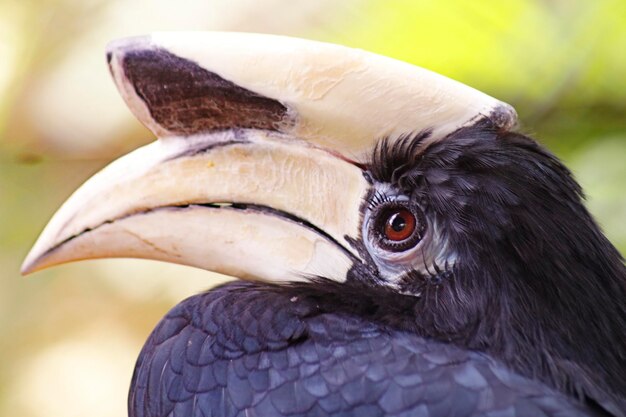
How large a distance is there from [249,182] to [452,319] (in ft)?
1.13

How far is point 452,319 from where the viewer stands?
1.36 meters

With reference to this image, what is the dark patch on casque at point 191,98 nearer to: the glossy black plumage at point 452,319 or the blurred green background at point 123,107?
the glossy black plumage at point 452,319

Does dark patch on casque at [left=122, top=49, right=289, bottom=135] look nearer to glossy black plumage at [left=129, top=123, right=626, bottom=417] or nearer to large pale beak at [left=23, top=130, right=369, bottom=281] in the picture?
large pale beak at [left=23, top=130, right=369, bottom=281]

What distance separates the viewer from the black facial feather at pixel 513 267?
135 centimetres

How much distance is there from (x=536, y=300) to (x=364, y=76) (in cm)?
38

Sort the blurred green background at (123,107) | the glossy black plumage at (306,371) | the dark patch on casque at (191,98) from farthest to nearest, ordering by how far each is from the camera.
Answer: the blurred green background at (123,107), the dark patch on casque at (191,98), the glossy black plumage at (306,371)

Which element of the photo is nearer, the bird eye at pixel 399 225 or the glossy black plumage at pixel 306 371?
the glossy black plumage at pixel 306 371

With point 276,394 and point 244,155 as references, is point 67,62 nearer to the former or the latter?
point 244,155

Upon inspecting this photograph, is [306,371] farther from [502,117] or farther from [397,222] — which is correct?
[502,117]

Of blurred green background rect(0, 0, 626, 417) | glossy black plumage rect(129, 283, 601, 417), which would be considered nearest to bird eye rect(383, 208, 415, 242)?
glossy black plumage rect(129, 283, 601, 417)

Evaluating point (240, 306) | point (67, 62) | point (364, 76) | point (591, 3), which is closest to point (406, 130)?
point (364, 76)

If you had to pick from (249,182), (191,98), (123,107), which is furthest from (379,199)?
(123,107)

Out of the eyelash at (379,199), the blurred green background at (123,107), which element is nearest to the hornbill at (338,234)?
the eyelash at (379,199)

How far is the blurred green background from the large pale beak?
1219 millimetres
